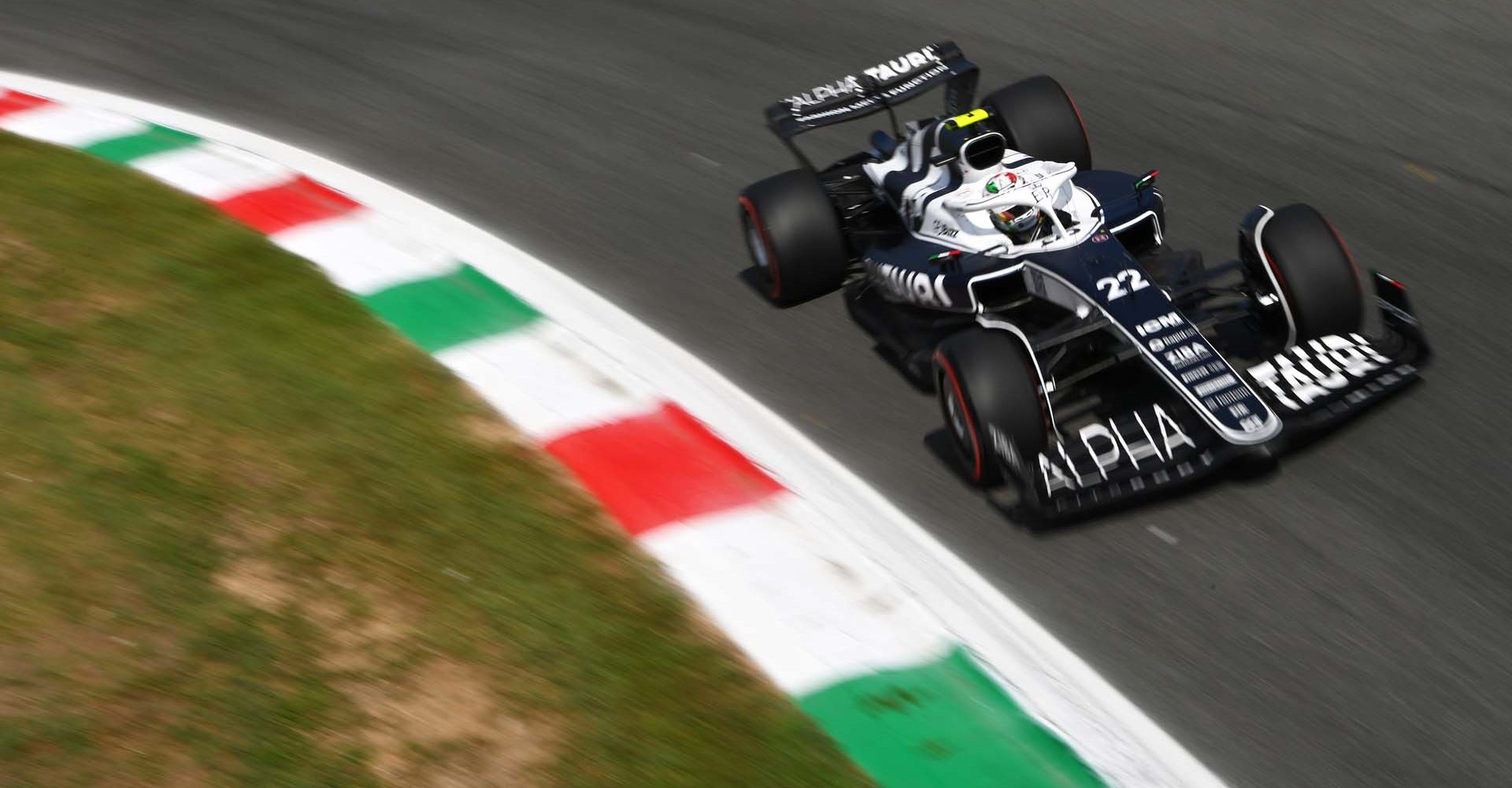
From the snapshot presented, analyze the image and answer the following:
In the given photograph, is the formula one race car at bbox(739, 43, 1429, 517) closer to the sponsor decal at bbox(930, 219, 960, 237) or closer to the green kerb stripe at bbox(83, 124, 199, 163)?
the sponsor decal at bbox(930, 219, 960, 237)

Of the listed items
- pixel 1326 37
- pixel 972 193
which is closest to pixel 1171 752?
pixel 972 193

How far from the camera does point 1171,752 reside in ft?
13.1

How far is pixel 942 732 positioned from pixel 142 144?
6.02 metres

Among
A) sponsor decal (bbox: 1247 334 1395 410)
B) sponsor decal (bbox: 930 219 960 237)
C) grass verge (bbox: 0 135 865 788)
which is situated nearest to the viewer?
grass verge (bbox: 0 135 865 788)

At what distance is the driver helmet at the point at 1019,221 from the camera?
5.70m

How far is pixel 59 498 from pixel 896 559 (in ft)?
8.83

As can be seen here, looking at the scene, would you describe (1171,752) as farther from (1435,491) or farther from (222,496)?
(222,496)

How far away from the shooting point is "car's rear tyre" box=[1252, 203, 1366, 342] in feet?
17.3

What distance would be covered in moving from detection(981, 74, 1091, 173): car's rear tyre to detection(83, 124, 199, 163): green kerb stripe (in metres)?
4.43

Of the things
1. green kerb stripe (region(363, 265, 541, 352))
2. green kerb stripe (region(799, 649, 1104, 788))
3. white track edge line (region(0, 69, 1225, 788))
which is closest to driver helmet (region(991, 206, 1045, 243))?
white track edge line (region(0, 69, 1225, 788))

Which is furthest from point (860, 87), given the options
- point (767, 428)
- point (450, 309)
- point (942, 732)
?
point (942, 732)

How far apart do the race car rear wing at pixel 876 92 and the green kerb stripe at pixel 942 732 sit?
3.08 meters

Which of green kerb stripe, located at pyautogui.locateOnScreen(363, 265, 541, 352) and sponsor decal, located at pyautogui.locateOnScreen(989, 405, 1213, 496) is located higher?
green kerb stripe, located at pyautogui.locateOnScreen(363, 265, 541, 352)

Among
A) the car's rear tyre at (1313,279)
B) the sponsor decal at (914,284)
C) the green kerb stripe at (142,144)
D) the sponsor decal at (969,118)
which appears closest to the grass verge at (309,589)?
the sponsor decal at (914,284)
